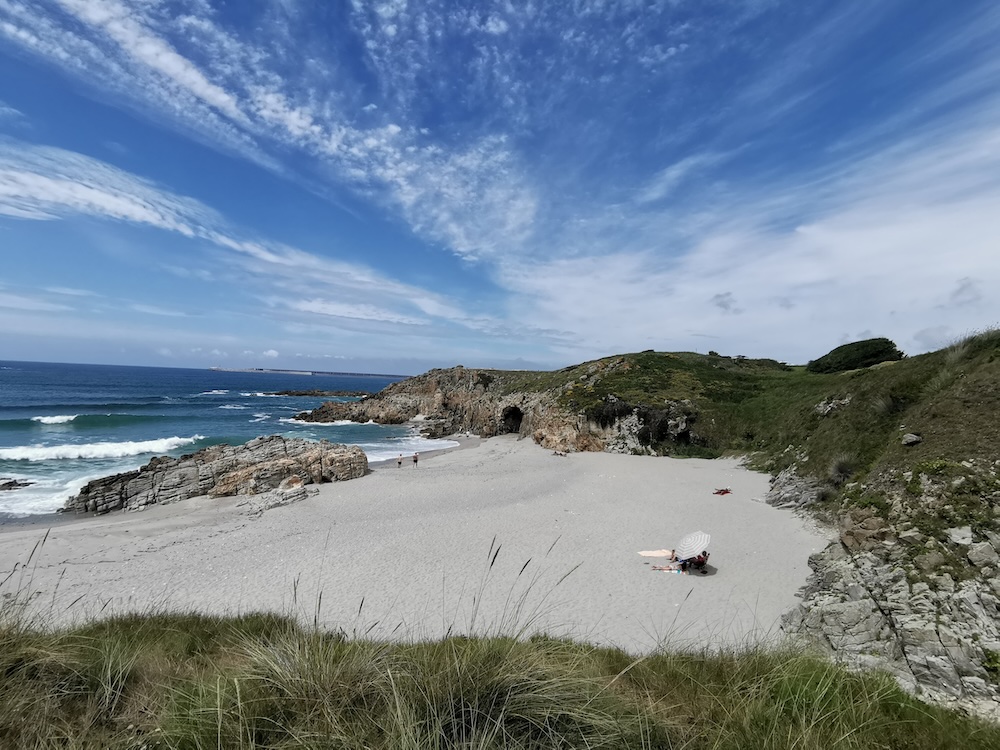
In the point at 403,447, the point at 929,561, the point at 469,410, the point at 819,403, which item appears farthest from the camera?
the point at 469,410

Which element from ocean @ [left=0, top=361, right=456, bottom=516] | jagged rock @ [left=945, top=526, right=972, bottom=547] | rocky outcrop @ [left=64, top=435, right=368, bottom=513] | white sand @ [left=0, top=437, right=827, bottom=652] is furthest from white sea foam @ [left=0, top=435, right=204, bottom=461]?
jagged rock @ [left=945, top=526, right=972, bottom=547]

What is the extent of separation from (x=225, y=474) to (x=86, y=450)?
54.3 feet

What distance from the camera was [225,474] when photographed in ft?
75.9

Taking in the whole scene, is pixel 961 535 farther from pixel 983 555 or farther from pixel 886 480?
pixel 886 480

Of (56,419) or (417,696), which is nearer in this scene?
(417,696)

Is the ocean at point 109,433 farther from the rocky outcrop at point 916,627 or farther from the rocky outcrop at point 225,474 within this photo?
the rocky outcrop at point 916,627

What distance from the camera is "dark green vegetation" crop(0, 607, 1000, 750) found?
262 cm

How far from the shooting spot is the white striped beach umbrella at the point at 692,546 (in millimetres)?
11883

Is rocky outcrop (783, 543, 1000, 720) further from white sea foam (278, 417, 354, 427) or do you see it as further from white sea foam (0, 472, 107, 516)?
white sea foam (278, 417, 354, 427)

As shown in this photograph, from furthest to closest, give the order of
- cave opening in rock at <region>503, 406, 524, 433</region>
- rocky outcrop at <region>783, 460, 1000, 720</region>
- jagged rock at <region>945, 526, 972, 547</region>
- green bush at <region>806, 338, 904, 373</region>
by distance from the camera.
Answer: cave opening in rock at <region>503, 406, 524, 433</region> → green bush at <region>806, 338, 904, 373</region> → jagged rock at <region>945, 526, 972, 547</region> → rocky outcrop at <region>783, 460, 1000, 720</region>

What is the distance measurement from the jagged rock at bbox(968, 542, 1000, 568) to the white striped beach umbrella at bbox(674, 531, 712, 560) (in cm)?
502

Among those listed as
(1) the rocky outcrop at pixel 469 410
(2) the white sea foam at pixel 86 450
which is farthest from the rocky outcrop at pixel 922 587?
(2) the white sea foam at pixel 86 450

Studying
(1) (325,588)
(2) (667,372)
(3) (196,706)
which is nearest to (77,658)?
(3) (196,706)

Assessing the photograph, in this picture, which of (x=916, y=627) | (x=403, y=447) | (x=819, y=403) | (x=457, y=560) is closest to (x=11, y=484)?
(x=403, y=447)
